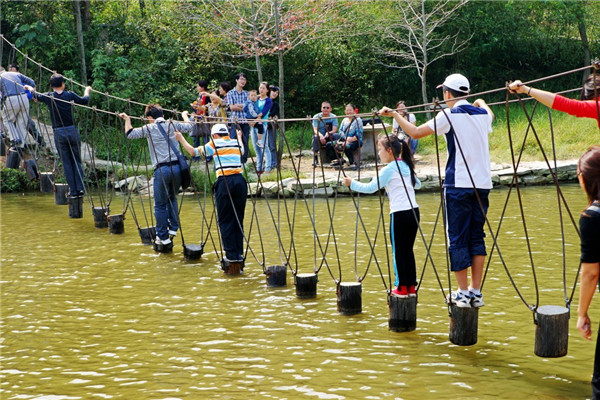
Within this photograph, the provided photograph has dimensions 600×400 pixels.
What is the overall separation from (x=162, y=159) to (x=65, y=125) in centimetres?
241

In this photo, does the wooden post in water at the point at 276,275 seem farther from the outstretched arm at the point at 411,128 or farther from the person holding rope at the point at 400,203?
the outstretched arm at the point at 411,128

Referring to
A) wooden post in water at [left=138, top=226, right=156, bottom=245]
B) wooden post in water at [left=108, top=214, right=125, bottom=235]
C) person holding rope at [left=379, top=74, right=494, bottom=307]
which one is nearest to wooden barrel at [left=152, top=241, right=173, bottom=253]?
wooden post in water at [left=138, top=226, right=156, bottom=245]

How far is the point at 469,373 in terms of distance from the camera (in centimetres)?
458

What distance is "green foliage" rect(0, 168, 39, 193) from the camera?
1439 centimetres

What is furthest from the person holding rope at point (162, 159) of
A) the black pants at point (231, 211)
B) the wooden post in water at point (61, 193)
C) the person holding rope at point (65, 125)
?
the wooden post in water at point (61, 193)

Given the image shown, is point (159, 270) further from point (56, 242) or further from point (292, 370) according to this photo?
point (292, 370)

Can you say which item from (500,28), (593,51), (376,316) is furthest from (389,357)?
(593,51)

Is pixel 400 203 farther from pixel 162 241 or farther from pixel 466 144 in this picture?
pixel 162 241

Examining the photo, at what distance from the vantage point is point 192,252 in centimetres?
816

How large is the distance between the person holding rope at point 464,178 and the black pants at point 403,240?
0.53 meters

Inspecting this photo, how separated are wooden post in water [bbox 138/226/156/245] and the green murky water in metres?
0.10

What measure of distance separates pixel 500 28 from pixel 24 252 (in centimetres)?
1432

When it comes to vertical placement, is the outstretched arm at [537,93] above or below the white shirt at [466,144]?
above

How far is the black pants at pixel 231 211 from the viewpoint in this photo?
292 inches
